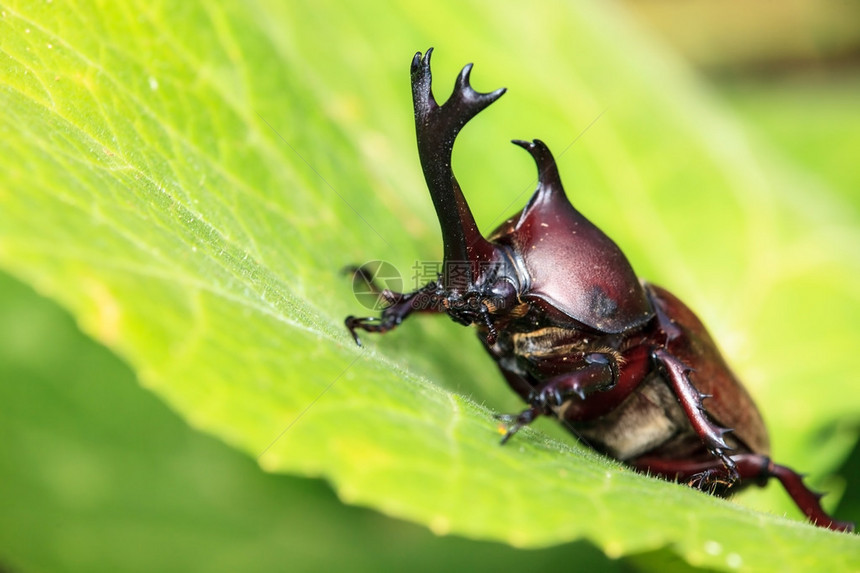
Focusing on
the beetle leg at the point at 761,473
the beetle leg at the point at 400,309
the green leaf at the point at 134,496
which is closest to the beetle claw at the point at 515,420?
the beetle leg at the point at 400,309

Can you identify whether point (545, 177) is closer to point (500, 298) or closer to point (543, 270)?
point (543, 270)

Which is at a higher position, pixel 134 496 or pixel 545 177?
pixel 545 177

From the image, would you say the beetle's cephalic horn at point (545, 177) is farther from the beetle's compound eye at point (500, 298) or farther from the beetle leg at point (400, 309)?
the beetle leg at point (400, 309)

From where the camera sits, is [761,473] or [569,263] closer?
[569,263]

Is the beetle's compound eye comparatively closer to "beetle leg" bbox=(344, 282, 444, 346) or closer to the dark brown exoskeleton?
the dark brown exoskeleton

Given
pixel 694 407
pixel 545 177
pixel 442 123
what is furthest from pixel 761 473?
pixel 442 123

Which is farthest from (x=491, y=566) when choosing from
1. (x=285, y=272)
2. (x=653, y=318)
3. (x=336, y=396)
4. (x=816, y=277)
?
(x=816, y=277)

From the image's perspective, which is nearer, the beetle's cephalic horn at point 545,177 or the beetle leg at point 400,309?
the beetle leg at point 400,309
